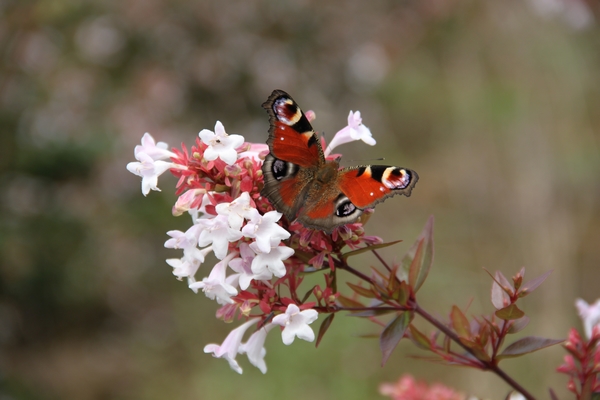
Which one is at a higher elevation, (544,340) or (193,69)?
(193,69)

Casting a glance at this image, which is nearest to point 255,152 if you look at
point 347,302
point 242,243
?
point 242,243

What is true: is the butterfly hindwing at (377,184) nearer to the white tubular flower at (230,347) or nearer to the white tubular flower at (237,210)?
the white tubular flower at (237,210)

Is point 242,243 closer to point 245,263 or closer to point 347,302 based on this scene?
point 245,263

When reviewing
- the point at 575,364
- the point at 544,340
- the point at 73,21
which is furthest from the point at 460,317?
the point at 73,21

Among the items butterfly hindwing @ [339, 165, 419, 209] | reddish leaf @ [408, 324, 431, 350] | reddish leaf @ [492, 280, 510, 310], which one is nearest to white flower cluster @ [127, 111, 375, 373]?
butterfly hindwing @ [339, 165, 419, 209]

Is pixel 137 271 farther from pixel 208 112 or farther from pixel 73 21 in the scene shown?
pixel 73 21

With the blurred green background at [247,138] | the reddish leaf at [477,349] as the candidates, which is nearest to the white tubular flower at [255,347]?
the reddish leaf at [477,349]
